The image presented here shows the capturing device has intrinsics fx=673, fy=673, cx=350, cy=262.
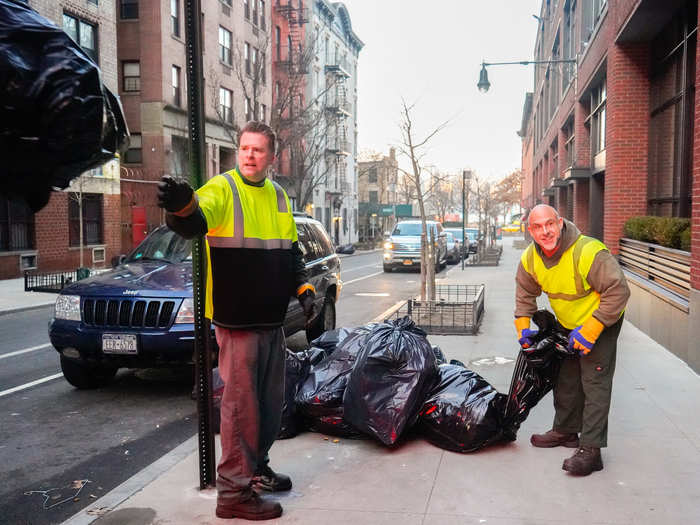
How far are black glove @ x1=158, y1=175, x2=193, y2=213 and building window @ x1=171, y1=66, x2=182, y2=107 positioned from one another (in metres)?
28.2

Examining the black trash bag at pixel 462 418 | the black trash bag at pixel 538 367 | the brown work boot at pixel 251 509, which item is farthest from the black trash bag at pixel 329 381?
the brown work boot at pixel 251 509

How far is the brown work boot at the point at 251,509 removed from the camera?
365cm

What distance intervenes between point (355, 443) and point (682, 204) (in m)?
7.14

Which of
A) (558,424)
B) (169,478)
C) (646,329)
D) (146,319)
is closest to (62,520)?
(169,478)

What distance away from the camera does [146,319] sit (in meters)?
Result: 6.38

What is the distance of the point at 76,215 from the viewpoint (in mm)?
24172

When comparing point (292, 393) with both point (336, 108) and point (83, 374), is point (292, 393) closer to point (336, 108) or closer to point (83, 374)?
point (83, 374)

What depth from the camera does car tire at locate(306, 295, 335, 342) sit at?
30.8 feet

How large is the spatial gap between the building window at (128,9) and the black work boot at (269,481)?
28.0m

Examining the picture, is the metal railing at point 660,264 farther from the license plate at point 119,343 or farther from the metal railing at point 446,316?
the license plate at point 119,343

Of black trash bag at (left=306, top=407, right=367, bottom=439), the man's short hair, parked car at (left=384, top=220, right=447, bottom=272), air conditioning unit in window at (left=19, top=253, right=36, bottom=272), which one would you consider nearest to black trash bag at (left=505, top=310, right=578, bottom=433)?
black trash bag at (left=306, top=407, right=367, bottom=439)

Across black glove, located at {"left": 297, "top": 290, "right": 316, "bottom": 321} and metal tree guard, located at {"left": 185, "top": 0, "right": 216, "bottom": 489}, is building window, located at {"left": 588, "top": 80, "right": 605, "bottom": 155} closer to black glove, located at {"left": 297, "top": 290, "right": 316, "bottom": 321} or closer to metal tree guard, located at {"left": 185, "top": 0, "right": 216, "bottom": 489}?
black glove, located at {"left": 297, "top": 290, "right": 316, "bottom": 321}

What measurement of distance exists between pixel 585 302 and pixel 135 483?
10.1 ft

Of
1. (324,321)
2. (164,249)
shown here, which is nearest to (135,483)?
(164,249)
